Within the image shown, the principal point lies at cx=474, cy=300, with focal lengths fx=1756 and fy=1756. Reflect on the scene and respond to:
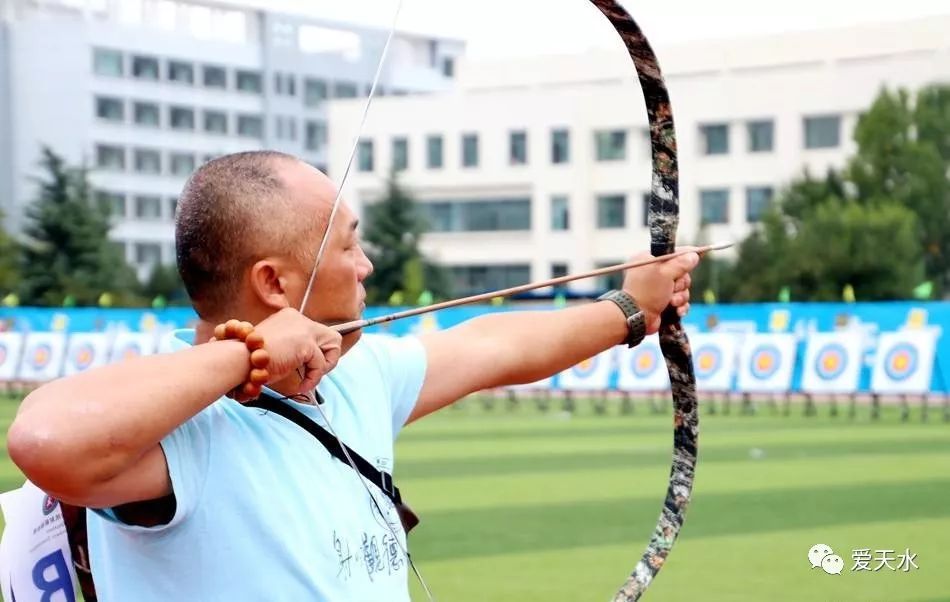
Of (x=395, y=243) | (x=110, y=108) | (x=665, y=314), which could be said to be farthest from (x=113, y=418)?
(x=110, y=108)

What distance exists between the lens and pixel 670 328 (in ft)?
11.9

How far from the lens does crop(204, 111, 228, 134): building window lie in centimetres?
9401

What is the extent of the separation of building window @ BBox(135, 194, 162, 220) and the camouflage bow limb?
293 feet

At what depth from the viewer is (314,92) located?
10006 cm

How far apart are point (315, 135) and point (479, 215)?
26.8 m

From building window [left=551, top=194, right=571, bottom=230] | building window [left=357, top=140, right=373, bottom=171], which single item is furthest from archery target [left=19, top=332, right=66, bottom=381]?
building window [left=357, top=140, right=373, bottom=171]

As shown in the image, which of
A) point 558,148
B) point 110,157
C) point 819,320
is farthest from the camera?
point 110,157

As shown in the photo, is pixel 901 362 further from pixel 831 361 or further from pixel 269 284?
pixel 269 284

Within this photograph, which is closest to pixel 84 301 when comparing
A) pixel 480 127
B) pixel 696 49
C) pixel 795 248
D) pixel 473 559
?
pixel 795 248

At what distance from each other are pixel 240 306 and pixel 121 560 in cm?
45

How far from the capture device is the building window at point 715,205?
70.8 meters

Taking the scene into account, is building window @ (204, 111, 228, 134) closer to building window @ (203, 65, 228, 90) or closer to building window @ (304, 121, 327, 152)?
building window @ (203, 65, 228, 90)

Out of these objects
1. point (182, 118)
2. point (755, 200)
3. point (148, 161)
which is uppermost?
point (182, 118)

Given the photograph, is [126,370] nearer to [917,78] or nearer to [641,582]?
[641,582]
